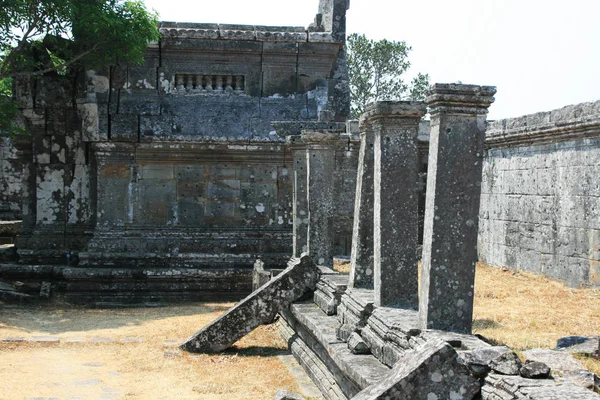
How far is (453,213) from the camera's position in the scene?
5.05 m

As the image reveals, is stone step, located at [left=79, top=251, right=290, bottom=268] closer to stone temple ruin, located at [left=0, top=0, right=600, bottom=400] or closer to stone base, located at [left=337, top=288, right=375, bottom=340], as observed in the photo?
stone temple ruin, located at [left=0, top=0, right=600, bottom=400]

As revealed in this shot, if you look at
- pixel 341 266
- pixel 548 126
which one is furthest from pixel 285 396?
pixel 341 266

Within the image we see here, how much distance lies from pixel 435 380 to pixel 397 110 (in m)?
2.26

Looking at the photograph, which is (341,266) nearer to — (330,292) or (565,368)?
(330,292)

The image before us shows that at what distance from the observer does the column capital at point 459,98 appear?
16.1ft

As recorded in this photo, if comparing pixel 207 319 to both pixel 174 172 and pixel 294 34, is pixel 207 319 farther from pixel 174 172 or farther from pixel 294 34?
pixel 294 34

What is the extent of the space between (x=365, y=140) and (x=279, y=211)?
6311 millimetres

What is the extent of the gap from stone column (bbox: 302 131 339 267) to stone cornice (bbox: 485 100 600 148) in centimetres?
371

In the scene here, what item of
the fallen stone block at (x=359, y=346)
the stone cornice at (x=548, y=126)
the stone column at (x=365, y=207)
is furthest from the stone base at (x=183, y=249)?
A: the fallen stone block at (x=359, y=346)

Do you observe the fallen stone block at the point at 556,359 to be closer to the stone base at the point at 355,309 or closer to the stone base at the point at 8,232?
the stone base at the point at 355,309

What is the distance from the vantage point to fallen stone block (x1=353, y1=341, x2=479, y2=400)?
437 cm

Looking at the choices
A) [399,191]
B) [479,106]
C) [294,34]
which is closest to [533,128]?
[294,34]

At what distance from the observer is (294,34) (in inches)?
512

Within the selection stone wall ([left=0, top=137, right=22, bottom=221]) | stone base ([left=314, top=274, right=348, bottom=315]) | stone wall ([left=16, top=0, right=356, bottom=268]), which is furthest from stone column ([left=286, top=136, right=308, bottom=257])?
stone wall ([left=0, top=137, right=22, bottom=221])
